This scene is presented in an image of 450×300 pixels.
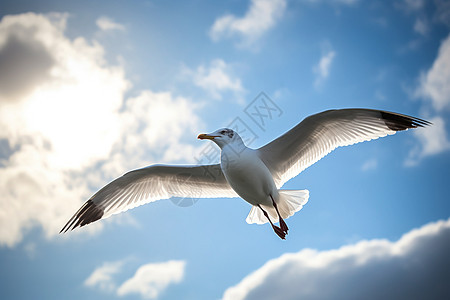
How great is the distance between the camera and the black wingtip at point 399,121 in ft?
21.4

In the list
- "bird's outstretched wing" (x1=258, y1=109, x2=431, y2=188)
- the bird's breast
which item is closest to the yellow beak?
the bird's breast

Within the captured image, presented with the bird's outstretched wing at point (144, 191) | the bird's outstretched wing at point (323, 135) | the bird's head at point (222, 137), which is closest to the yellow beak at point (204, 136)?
the bird's head at point (222, 137)

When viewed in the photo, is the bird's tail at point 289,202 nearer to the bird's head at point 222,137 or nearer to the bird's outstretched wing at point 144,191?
the bird's outstretched wing at point 144,191

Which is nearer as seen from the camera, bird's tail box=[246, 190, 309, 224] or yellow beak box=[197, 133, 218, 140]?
yellow beak box=[197, 133, 218, 140]

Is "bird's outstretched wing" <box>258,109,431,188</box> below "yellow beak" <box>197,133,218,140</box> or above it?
below

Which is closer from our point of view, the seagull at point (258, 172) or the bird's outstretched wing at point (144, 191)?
the seagull at point (258, 172)

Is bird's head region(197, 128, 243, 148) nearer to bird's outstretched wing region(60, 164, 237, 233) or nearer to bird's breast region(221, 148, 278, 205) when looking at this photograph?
bird's breast region(221, 148, 278, 205)

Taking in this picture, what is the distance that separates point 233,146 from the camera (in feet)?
20.6

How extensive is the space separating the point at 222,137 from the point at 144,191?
2.05 metres

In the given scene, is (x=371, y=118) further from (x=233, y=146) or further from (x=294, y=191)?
(x=233, y=146)

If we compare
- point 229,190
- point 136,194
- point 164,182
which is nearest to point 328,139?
point 229,190

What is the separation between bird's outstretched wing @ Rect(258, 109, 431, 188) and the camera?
657cm

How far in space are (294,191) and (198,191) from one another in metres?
1.61

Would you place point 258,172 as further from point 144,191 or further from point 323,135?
point 144,191
